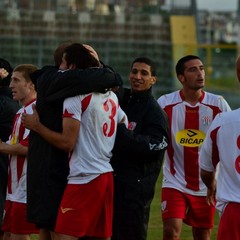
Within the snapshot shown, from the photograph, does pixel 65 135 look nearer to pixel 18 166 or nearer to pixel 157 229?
pixel 18 166

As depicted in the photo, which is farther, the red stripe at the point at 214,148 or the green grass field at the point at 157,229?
the green grass field at the point at 157,229

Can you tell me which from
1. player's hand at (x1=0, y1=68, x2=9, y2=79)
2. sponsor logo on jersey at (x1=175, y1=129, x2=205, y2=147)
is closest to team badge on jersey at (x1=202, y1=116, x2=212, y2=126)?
sponsor logo on jersey at (x1=175, y1=129, x2=205, y2=147)

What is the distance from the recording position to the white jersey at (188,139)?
368 inches

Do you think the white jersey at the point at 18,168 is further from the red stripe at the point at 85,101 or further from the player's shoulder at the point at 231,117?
the player's shoulder at the point at 231,117

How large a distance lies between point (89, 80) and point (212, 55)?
25465 millimetres

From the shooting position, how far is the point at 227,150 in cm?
620

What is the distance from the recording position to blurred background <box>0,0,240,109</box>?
30266 millimetres

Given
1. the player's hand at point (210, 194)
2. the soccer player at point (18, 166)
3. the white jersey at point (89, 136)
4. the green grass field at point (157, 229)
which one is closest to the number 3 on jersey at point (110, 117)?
the white jersey at point (89, 136)

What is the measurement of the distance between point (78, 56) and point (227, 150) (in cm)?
138

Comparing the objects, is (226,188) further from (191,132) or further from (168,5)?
(168,5)

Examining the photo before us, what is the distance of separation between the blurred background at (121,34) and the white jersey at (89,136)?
2214 cm

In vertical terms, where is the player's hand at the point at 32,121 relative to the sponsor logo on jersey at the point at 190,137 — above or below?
above

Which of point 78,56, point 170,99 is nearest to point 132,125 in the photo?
point 78,56

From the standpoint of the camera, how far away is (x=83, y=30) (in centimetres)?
3269
